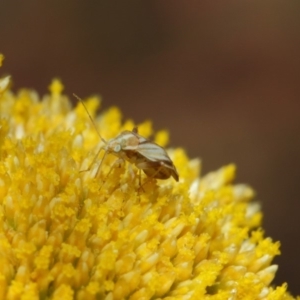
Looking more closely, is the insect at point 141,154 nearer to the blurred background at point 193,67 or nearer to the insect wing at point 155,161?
the insect wing at point 155,161

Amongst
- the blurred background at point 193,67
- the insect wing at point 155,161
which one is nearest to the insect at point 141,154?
the insect wing at point 155,161

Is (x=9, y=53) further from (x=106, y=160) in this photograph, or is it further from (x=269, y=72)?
(x=106, y=160)

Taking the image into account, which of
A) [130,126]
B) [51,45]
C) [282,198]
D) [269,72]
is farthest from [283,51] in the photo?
[130,126]

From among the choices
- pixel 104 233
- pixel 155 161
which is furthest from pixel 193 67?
pixel 104 233

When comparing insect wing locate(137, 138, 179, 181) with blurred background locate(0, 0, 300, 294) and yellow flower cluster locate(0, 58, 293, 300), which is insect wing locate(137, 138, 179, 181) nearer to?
yellow flower cluster locate(0, 58, 293, 300)

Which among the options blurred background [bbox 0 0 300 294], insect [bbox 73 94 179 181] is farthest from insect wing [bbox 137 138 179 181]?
blurred background [bbox 0 0 300 294]
